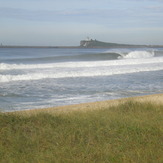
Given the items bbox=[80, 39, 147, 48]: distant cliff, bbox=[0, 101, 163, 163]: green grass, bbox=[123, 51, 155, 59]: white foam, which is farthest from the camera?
bbox=[80, 39, 147, 48]: distant cliff

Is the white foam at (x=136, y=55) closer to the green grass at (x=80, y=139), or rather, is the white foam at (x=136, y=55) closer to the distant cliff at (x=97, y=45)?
the green grass at (x=80, y=139)

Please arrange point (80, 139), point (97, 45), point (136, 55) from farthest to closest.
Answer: point (97, 45) < point (136, 55) < point (80, 139)

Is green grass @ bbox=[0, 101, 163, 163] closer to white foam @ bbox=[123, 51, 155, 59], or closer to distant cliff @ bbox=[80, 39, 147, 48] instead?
white foam @ bbox=[123, 51, 155, 59]

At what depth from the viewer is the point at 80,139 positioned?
5289 millimetres

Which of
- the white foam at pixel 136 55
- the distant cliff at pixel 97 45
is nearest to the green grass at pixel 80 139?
the white foam at pixel 136 55

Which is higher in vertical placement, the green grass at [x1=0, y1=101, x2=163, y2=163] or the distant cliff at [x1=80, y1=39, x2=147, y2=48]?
the distant cliff at [x1=80, y1=39, x2=147, y2=48]

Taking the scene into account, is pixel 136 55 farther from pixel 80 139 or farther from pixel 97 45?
pixel 97 45

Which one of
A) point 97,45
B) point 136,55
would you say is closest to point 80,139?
point 136,55

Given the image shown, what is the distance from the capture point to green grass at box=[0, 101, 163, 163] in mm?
4656

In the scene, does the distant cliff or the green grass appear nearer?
the green grass

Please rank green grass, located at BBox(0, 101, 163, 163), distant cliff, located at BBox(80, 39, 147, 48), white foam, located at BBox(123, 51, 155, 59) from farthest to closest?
distant cliff, located at BBox(80, 39, 147, 48), white foam, located at BBox(123, 51, 155, 59), green grass, located at BBox(0, 101, 163, 163)

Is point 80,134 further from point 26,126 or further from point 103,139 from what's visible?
point 26,126

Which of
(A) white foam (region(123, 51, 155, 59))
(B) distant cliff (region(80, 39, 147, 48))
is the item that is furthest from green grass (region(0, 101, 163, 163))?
(B) distant cliff (region(80, 39, 147, 48))

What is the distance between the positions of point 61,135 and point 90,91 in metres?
9.23
